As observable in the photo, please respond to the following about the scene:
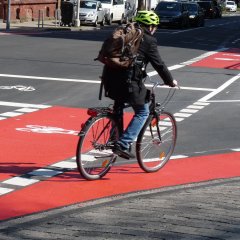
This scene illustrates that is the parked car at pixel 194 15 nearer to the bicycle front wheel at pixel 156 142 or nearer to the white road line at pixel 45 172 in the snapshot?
the bicycle front wheel at pixel 156 142

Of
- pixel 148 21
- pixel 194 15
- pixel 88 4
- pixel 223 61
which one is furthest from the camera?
pixel 194 15

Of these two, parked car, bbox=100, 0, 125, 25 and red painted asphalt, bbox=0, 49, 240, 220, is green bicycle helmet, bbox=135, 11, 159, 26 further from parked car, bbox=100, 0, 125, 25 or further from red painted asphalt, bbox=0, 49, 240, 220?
parked car, bbox=100, 0, 125, 25

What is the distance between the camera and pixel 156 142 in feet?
32.5

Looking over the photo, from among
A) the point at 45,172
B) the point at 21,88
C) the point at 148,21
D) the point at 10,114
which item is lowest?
the point at 21,88

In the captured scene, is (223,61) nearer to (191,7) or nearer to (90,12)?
(90,12)

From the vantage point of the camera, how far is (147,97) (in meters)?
9.10

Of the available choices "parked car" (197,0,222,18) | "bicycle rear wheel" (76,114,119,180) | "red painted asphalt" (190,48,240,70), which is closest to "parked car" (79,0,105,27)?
"red painted asphalt" (190,48,240,70)

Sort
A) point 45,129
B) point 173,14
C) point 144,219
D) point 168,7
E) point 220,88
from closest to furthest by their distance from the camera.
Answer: point 144,219, point 45,129, point 220,88, point 173,14, point 168,7

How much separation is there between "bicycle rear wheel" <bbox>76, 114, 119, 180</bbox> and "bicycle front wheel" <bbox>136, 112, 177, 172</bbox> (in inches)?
13.8

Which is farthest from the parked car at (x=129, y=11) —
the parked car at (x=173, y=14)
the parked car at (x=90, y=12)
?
the parked car at (x=90, y=12)

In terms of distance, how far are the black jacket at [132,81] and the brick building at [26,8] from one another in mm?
43346

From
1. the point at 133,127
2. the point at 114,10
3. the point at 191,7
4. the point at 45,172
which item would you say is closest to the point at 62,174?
the point at 45,172

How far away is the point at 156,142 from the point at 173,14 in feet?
150

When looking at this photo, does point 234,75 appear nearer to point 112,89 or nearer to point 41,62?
point 41,62
